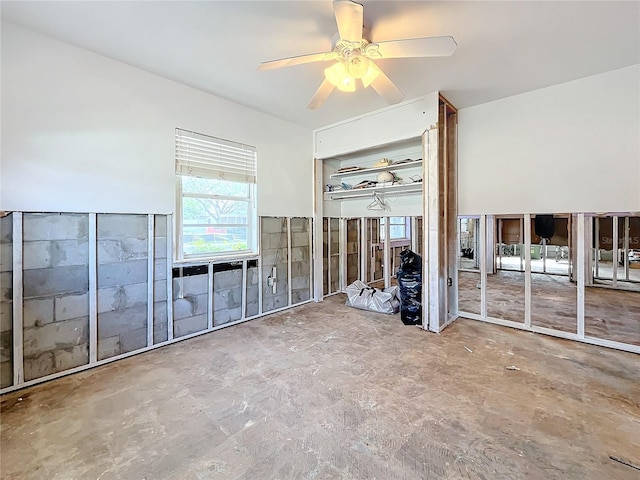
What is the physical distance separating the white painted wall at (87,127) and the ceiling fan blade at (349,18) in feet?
6.90

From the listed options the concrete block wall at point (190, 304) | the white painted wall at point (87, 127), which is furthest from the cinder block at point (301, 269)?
the white painted wall at point (87, 127)

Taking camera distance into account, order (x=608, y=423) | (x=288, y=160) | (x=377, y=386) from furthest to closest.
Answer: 1. (x=288, y=160)
2. (x=377, y=386)
3. (x=608, y=423)

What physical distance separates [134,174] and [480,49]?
134 inches

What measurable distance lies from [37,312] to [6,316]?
17 centimetres

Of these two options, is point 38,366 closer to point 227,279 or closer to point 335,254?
point 227,279

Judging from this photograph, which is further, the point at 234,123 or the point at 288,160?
the point at 288,160

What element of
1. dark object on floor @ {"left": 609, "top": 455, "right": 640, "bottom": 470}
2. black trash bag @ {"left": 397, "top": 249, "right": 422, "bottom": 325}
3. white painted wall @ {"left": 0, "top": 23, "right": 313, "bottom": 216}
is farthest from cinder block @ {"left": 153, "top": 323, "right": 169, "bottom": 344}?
dark object on floor @ {"left": 609, "top": 455, "right": 640, "bottom": 470}

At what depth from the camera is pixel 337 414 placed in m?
1.93

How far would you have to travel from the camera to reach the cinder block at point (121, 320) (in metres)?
2.63

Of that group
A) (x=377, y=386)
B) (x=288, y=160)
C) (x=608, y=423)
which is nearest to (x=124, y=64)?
(x=288, y=160)

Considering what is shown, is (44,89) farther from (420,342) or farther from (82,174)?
(420,342)

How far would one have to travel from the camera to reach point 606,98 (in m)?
2.88

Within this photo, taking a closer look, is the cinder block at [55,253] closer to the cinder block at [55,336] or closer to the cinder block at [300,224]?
the cinder block at [55,336]

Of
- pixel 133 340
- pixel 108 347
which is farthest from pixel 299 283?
pixel 108 347
